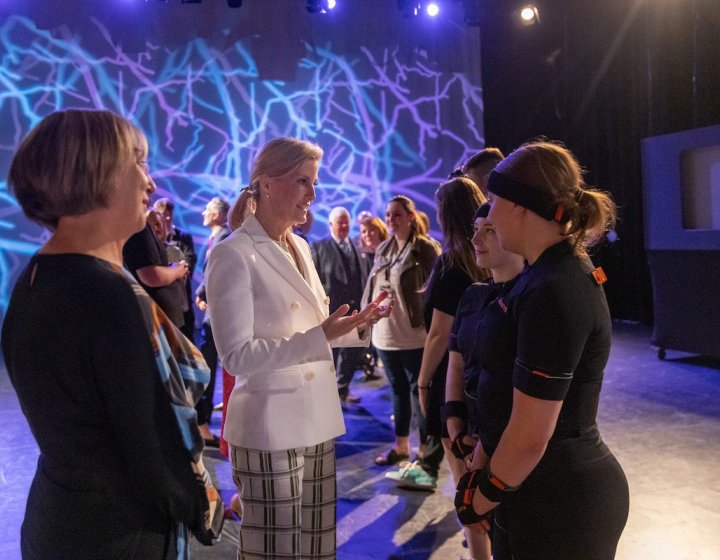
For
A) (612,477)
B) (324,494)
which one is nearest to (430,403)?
(324,494)

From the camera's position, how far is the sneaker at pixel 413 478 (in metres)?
3.21

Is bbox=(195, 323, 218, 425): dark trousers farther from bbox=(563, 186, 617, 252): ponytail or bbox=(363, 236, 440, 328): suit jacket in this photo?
bbox=(563, 186, 617, 252): ponytail

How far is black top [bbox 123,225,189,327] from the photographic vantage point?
3.23 m

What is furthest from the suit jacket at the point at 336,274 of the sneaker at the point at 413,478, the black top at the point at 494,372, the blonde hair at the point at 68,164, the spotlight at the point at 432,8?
the spotlight at the point at 432,8

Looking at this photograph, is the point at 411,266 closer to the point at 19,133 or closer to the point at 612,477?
the point at 612,477

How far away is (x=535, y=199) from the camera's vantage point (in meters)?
1.32

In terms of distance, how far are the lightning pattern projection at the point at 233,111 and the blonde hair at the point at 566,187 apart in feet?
20.9

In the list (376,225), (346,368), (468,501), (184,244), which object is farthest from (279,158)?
(346,368)

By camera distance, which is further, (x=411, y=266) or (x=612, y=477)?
(x=411, y=266)

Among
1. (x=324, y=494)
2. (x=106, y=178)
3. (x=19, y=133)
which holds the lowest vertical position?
(x=324, y=494)

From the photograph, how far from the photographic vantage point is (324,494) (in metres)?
1.79

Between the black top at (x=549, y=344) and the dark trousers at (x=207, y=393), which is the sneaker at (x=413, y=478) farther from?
the black top at (x=549, y=344)

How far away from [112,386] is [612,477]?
99 cm

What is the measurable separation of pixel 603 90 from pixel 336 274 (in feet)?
17.3
